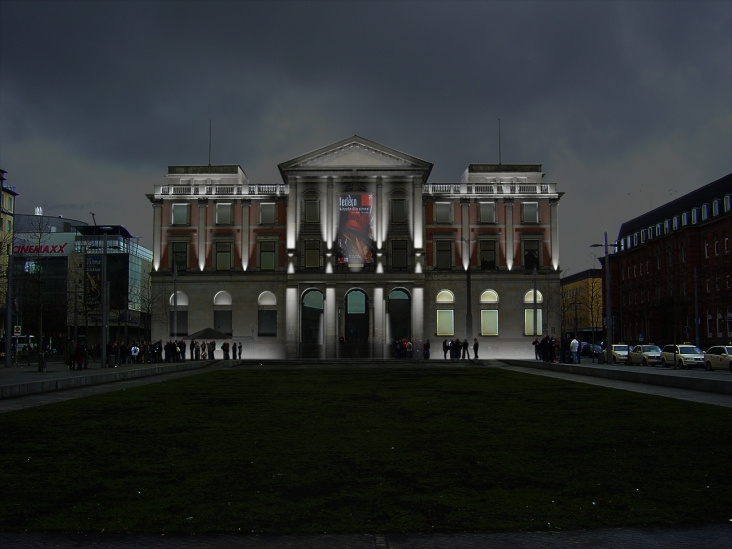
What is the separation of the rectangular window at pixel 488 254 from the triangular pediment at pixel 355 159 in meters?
9.93

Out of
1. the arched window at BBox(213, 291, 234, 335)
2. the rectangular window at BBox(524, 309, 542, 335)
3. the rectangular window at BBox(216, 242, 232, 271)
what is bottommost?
the rectangular window at BBox(524, 309, 542, 335)

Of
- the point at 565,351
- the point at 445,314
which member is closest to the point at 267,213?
the point at 445,314

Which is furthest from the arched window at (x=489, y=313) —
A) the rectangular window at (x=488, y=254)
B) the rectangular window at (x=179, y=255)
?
the rectangular window at (x=179, y=255)

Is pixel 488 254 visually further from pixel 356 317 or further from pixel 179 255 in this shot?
pixel 179 255

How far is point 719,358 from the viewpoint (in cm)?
4453

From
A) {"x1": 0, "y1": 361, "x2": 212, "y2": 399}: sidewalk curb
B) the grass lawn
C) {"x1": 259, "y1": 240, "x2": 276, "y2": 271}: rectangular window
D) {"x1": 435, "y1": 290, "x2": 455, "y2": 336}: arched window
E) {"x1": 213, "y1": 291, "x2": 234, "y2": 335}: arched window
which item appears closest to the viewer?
the grass lawn

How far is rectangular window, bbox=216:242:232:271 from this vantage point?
2972 inches

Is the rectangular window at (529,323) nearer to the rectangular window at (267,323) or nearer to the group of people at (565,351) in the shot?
the group of people at (565,351)

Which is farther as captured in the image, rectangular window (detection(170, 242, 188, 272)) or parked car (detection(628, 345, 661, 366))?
rectangular window (detection(170, 242, 188, 272))

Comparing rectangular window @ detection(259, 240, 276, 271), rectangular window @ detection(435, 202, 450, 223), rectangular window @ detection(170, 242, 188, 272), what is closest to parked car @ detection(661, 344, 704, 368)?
rectangular window @ detection(435, 202, 450, 223)

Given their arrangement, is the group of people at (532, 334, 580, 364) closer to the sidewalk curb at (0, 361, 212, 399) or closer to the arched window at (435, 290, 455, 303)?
the arched window at (435, 290, 455, 303)

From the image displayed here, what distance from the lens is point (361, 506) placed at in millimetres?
7684

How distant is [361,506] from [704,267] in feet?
259

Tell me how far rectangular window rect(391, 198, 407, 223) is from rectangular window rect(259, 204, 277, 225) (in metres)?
12.4
